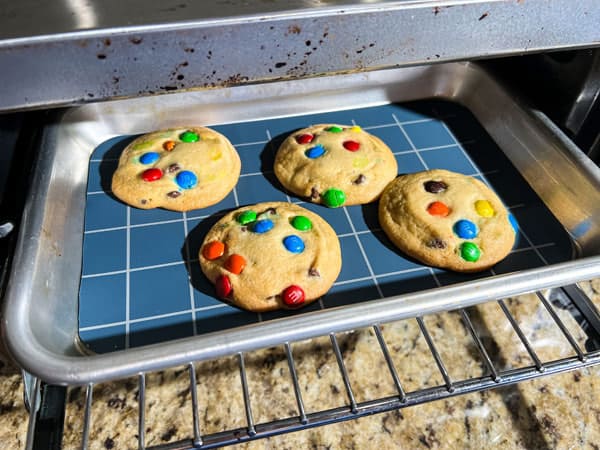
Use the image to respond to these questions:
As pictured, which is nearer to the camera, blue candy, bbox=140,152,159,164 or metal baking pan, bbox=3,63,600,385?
metal baking pan, bbox=3,63,600,385

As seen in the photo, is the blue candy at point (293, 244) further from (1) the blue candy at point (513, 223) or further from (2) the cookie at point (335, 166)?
(1) the blue candy at point (513, 223)

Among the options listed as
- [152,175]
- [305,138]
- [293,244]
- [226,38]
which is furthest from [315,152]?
[226,38]

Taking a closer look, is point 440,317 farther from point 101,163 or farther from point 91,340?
point 101,163

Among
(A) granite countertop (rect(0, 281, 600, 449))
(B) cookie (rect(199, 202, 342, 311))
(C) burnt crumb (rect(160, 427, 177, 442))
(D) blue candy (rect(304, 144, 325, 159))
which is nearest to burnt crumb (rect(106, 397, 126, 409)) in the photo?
(A) granite countertop (rect(0, 281, 600, 449))

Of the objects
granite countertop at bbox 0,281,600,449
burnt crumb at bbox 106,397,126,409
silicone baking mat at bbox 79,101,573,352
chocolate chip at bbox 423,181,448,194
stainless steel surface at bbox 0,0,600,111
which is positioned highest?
stainless steel surface at bbox 0,0,600,111

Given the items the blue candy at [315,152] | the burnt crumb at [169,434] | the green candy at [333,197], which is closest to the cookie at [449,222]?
the green candy at [333,197]

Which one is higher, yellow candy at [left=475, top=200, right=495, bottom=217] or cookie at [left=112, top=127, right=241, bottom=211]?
yellow candy at [left=475, top=200, right=495, bottom=217]

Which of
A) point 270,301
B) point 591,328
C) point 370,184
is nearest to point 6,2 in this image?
point 270,301

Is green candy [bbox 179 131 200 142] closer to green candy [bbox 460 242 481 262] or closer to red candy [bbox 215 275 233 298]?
red candy [bbox 215 275 233 298]
